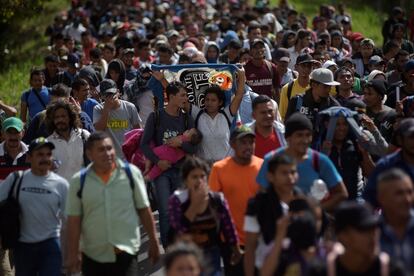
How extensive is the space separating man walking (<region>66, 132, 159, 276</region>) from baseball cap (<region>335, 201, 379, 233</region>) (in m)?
2.28

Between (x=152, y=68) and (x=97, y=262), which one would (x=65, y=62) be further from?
(x=97, y=262)

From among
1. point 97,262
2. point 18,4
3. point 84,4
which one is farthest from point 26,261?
point 84,4

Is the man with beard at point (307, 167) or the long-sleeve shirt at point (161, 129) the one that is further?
the long-sleeve shirt at point (161, 129)

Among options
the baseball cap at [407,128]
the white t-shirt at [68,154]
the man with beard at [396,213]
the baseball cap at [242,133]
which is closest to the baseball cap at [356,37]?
the white t-shirt at [68,154]

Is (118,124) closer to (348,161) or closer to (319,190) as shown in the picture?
(348,161)

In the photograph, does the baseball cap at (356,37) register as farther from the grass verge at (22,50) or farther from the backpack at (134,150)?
the backpack at (134,150)

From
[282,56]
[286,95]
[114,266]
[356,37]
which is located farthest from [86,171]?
[356,37]

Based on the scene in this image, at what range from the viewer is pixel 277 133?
9875 millimetres

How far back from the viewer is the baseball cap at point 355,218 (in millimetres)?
6195

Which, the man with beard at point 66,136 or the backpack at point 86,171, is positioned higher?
the man with beard at point 66,136

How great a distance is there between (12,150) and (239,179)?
2773 mm

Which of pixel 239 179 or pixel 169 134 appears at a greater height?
pixel 169 134

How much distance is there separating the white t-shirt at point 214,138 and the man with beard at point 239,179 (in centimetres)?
181

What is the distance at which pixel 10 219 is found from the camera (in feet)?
28.9
